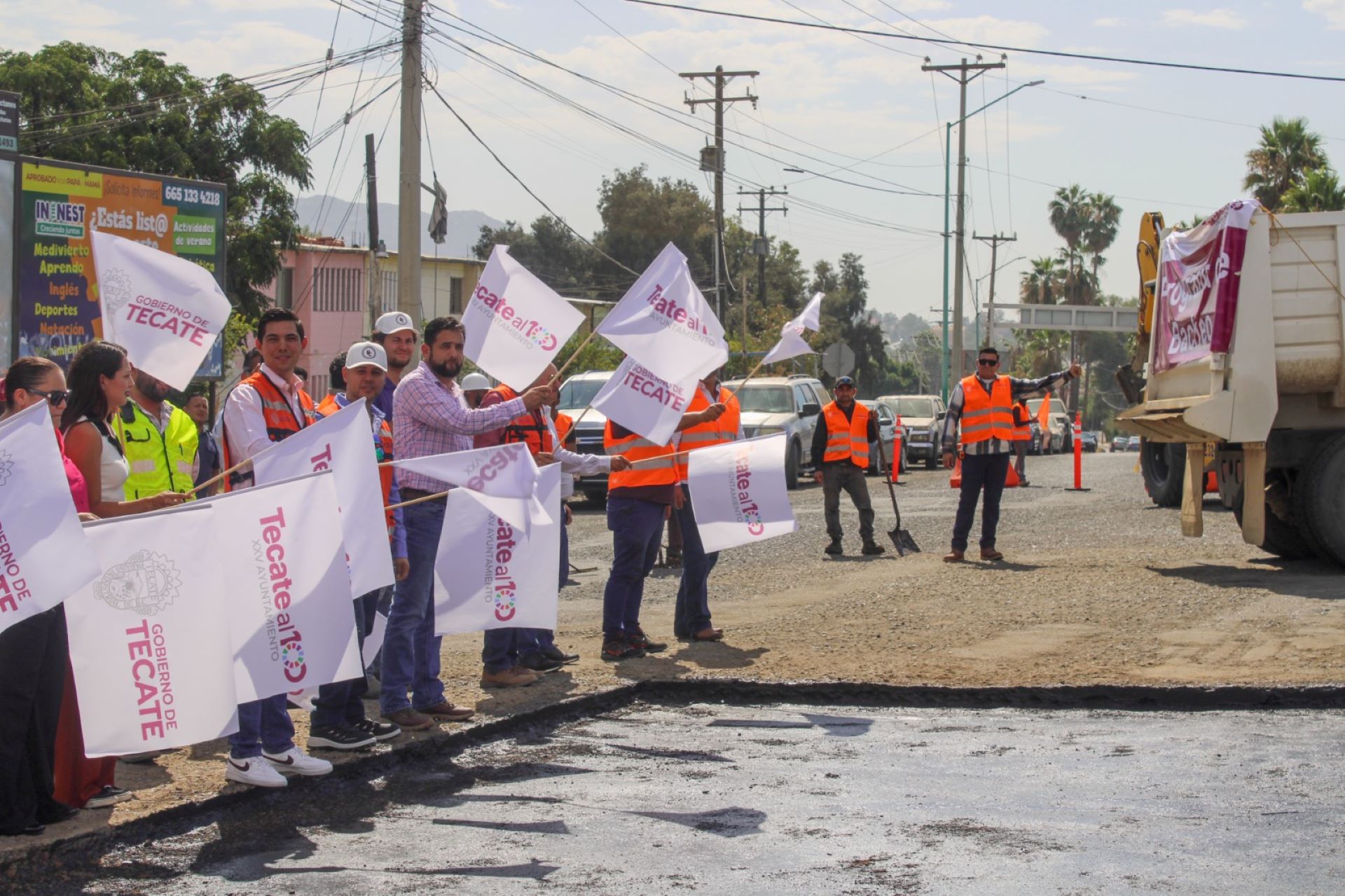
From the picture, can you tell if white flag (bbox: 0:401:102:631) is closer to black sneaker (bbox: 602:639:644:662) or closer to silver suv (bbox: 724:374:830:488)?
black sneaker (bbox: 602:639:644:662)

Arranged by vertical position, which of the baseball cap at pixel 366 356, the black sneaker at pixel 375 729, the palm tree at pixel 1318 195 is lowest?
the black sneaker at pixel 375 729

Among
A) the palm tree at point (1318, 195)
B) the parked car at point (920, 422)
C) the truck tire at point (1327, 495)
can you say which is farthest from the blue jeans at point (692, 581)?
the palm tree at point (1318, 195)

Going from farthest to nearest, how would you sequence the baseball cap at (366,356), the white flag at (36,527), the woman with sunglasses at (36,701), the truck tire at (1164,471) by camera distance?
1. the truck tire at (1164,471)
2. the baseball cap at (366,356)
3. the woman with sunglasses at (36,701)
4. the white flag at (36,527)

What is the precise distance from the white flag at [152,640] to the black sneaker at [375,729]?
1346mm

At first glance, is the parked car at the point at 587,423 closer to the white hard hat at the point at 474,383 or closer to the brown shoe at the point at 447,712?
the white hard hat at the point at 474,383

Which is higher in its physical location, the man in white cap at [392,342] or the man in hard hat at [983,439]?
the man in white cap at [392,342]

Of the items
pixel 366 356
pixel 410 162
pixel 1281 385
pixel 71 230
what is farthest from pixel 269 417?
Result: pixel 71 230

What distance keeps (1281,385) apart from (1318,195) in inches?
1119

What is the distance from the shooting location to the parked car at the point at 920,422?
34.7 metres

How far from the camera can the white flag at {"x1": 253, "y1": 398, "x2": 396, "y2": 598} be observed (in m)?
6.30

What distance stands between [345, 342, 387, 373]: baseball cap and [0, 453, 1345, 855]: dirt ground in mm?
1746

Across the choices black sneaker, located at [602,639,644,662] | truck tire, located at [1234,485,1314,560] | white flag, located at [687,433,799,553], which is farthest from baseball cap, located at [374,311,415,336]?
truck tire, located at [1234,485,1314,560]

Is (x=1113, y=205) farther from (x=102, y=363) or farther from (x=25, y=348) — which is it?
(x=102, y=363)

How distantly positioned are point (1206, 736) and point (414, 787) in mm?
3567
